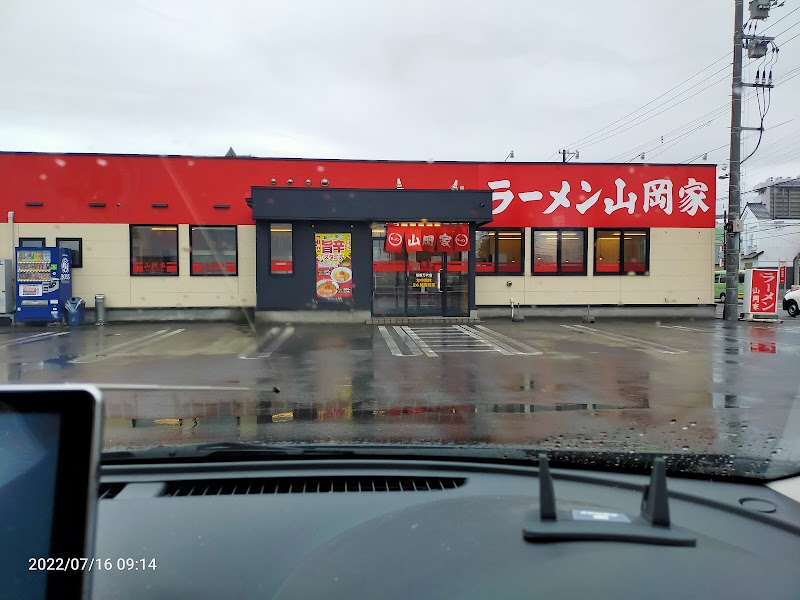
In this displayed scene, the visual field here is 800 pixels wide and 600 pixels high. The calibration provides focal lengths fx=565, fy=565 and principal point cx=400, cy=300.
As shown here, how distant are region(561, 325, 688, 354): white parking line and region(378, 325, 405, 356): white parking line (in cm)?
516

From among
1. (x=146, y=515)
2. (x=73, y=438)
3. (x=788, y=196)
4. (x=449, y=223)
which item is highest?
(x=788, y=196)

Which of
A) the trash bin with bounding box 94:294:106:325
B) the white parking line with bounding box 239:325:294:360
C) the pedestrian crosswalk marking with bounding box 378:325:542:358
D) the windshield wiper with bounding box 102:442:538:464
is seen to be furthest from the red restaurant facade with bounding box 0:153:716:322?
the windshield wiper with bounding box 102:442:538:464

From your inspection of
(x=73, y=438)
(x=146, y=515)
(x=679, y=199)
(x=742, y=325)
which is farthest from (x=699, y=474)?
(x=679, y=199)

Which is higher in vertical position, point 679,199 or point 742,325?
point 679,199

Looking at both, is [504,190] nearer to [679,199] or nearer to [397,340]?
[679,199]

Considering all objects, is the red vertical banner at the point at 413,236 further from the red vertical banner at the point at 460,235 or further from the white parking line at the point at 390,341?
the white parking line at the point at 390,341

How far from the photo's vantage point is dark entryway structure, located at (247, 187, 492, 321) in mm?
16938

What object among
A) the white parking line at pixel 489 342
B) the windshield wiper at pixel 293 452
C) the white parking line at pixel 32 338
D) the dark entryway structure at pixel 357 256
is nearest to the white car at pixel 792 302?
the dark entryway structure at pixel 357 256

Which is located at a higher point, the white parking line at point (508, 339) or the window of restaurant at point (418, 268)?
the window of restaurant at point (418, 268)

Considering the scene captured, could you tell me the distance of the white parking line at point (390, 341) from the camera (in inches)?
437

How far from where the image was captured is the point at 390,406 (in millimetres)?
6484

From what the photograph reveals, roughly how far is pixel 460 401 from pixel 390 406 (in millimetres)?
880

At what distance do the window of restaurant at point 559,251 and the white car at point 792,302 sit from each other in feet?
29.7

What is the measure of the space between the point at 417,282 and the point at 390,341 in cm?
501
